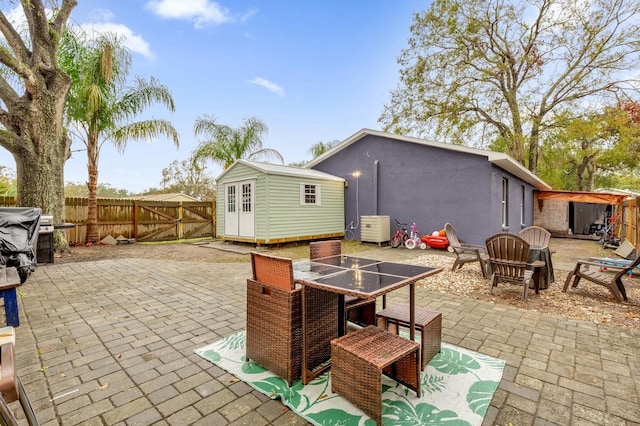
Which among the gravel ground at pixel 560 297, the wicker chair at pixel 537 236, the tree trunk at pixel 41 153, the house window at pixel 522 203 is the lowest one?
the gravel ground at pixel 560 297

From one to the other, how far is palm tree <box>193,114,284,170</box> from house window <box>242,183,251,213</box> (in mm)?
5278

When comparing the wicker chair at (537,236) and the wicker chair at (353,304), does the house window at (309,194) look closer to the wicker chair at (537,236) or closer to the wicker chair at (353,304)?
the wicker chair at (537,236)

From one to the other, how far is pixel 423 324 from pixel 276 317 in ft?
3.87

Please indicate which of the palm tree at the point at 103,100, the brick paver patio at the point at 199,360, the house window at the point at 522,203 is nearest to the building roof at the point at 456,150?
the house window at the point at 522,203

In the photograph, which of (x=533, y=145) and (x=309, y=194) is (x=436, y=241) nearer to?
(x=309, y=194)

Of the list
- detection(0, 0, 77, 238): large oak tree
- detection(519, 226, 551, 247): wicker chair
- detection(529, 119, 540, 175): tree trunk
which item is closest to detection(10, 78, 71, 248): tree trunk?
detection(0, 0, 77, 238): large oak tree

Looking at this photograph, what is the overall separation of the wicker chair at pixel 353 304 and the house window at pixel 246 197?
7122 mm

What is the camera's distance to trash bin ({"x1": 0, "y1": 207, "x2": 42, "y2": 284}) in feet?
15.8

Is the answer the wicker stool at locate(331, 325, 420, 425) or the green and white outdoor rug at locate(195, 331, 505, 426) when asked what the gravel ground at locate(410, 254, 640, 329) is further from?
the wicker stool at locate(331, 325, 420, 425)

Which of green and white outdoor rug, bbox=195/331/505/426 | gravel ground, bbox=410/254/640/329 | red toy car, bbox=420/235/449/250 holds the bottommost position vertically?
gravel ground, bbox=410/254/640/329

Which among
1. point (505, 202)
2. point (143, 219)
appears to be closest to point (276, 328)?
point (505, 202)

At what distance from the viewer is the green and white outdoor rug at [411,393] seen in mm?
1831

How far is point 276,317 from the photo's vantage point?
221cm

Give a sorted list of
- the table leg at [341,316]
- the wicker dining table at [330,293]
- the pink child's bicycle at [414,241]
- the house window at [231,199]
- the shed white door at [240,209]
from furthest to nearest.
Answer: the house window at [231,199] → the shed white door at [240,209] → the pink child's bicycle at [414,241] → the table leg at [341,316] → the wicker dining table at [330,293]
